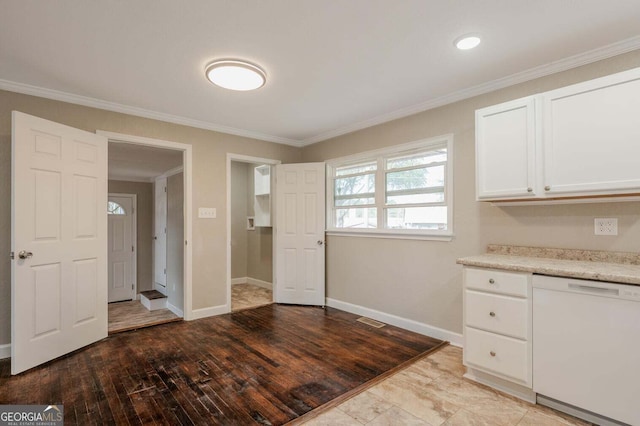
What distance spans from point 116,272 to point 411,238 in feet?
19.8

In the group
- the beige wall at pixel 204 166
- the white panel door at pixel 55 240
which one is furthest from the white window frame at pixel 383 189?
the white panel door at pixel 55 240

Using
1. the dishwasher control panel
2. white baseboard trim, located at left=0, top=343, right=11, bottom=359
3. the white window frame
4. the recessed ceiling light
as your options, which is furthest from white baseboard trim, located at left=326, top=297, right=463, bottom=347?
white baseboard trim, located at left=0, top=343, right=11, bottom=359

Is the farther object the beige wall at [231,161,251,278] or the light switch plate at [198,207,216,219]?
the beige wall at [231,161,251,278]

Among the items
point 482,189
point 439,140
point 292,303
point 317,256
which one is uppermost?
point 439,140

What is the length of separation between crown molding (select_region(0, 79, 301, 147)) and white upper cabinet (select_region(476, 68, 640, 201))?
2.96 metres

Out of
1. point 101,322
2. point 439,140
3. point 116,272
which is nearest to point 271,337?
point 101,322

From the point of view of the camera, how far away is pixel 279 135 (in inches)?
179

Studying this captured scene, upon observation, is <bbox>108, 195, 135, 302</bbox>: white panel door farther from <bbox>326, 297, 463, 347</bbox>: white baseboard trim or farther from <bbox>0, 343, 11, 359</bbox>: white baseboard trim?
<bbox>326, 297, 463, 347</bbox>: white baseboard trim

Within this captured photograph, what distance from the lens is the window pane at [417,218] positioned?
10.6 feet

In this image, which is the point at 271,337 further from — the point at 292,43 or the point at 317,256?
the point at 292,43

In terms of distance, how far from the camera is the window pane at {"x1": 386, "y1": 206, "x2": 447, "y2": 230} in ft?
10.6

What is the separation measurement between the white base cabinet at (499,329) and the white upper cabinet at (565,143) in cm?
69

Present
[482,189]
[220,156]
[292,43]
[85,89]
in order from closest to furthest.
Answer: [292,43], [482,189], [85,89], [220,156]

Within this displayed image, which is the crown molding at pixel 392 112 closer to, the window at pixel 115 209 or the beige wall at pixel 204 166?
the beige wall at pixel 204 166
